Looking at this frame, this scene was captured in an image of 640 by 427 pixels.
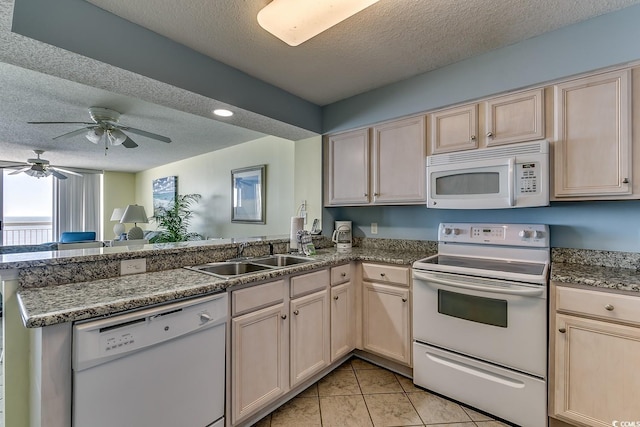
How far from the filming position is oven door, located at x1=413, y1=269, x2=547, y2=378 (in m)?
1.65

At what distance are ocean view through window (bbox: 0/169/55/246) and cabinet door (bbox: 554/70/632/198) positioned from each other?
8713 millimetres

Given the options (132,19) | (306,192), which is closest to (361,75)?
(306,192)

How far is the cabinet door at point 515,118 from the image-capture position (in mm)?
1879

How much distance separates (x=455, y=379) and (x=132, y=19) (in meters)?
2.93

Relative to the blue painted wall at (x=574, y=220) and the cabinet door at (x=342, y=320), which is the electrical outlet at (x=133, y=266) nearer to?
the cabinet door at (x=342, y=320)

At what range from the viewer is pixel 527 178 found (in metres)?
1.84

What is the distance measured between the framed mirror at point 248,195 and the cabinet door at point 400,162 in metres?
2.06

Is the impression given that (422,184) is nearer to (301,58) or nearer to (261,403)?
(301,58)

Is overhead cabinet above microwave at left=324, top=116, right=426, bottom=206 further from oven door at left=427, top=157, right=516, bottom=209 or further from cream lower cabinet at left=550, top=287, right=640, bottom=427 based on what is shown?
cream lower cabinet at left=550, top=287, right=640, bottom=427

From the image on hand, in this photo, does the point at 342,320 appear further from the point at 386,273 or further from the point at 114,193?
the point at 114,193

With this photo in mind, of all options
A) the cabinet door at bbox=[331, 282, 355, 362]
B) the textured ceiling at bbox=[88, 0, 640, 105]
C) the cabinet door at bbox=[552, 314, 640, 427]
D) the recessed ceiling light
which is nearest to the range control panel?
the cabinet door at bbox=[552, 314, 640, 427]

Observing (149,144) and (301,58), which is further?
(149,144)

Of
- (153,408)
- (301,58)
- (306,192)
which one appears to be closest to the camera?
(153,408)

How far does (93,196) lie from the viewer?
706 centimetres
